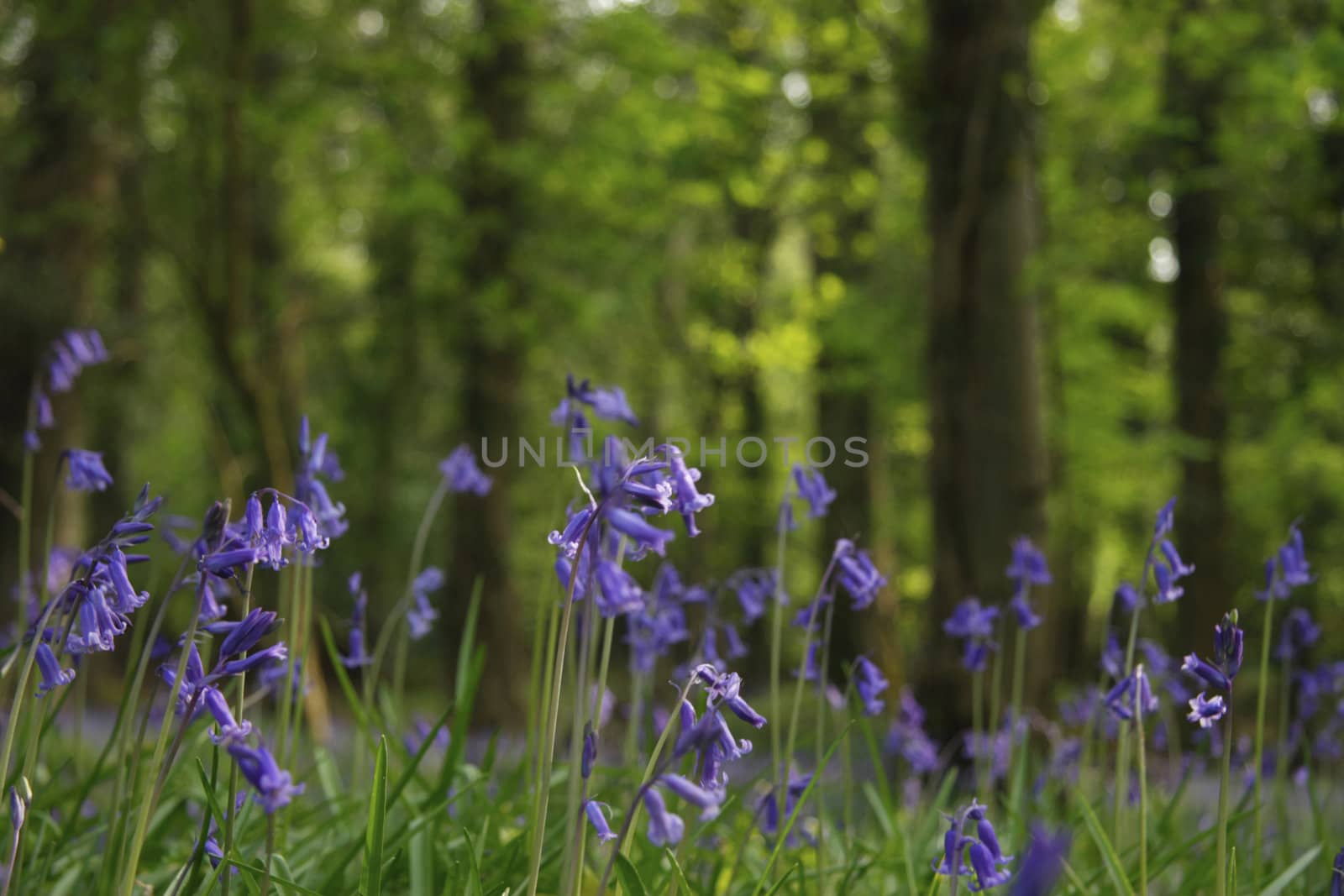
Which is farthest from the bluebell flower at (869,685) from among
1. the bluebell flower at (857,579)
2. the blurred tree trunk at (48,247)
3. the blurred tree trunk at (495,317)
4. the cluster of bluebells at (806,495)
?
the blurred tree trunk at (48,247)

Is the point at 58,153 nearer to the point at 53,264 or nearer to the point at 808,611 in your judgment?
the point at 53,264

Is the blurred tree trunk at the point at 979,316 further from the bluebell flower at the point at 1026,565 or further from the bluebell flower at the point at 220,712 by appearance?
the bluebell flower at the point at 220,712

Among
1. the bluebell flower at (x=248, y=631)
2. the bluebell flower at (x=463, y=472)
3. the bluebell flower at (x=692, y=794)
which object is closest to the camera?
the bluebell flower at (x=692, y=794)

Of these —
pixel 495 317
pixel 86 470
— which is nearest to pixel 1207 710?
pixel 86 470

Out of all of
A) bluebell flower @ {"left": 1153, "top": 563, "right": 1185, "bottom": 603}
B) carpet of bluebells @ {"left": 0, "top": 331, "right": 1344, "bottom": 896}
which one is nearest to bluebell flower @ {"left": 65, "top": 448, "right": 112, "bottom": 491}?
carpet of bluebells @ {"left": 0, "top": 331, "right": 1344, "bottom": 896}

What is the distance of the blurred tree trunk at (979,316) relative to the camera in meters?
6.38

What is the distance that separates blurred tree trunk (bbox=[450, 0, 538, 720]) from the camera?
11570mm

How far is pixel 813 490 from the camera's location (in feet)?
10.5

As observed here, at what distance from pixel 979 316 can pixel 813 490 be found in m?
3.76

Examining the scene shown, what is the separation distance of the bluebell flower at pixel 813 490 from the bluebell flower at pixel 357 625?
1213 millimetres

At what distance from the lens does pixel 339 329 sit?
57.8 ft

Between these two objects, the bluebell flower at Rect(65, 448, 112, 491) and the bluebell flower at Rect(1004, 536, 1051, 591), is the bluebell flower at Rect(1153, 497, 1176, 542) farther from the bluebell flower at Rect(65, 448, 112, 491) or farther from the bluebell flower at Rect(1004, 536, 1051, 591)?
the bluebell flower at Rect(65, 448, 112, 491)

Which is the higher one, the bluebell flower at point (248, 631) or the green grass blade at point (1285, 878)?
the bluebell flower at point (248, 631)

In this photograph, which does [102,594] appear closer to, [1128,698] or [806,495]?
[806,495]
